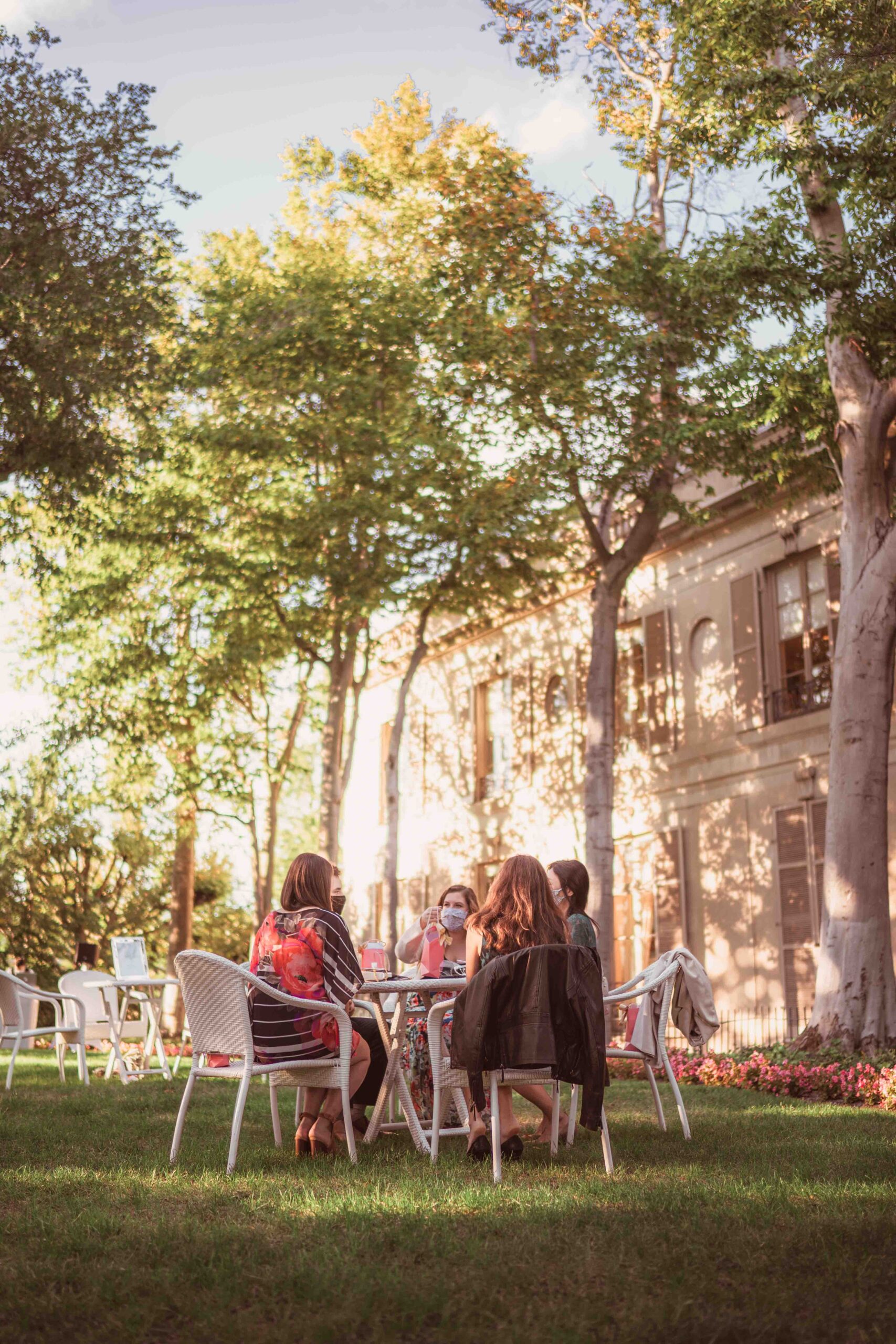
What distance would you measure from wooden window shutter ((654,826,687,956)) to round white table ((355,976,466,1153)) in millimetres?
11349

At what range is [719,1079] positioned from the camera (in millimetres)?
11406

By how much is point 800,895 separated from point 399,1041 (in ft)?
34.5

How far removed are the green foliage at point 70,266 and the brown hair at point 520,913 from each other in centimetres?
843

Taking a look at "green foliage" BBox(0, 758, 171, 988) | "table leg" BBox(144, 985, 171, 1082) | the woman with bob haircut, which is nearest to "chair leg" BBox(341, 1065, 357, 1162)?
the woman with bob haircut

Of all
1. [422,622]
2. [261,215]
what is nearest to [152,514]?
[422,622]

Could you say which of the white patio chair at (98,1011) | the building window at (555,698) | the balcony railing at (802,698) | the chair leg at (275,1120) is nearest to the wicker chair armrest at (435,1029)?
the chair leg at (275,1120)

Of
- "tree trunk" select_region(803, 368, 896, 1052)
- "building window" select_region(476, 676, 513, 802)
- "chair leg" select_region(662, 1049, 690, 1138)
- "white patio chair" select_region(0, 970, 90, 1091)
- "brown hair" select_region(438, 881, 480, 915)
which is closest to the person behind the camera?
"chair leg" select_region(662, 1049, 690, 1138)

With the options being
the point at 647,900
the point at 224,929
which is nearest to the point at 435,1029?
the point at 647,900

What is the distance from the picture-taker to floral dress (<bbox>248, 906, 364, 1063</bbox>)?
6.29 meters

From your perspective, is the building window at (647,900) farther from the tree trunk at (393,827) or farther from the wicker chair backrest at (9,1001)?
the wicker chair backrest at (9,1001)

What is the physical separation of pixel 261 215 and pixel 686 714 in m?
10.4

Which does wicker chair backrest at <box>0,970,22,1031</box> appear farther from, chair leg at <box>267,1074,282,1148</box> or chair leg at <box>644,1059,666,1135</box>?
chair leg at <box>644,1059,666,1135</box>

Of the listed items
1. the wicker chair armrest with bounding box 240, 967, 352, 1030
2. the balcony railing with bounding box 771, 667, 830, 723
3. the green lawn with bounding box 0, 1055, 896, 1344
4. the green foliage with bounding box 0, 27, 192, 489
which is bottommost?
the green lawn with bounding box 0, 1055, 896, 1344

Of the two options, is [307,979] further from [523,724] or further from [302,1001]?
[523,724]
